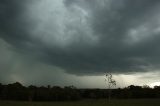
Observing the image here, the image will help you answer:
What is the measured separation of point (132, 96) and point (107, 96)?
40.0 feet

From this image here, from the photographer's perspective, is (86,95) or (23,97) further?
(86,95)

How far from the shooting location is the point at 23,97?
401ft

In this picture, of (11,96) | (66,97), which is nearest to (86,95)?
(66,97)

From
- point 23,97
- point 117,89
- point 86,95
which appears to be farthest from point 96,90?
point 23,97

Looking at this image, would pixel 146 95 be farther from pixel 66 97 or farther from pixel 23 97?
pixel 23 97

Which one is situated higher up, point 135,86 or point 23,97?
point 135,86

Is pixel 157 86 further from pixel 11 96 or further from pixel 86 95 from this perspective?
pixel 11 96

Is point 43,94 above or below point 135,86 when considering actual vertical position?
below

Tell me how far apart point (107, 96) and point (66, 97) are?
76.6 feet

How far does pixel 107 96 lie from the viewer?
135 m

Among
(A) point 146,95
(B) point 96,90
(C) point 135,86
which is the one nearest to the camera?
(A) point 146,95

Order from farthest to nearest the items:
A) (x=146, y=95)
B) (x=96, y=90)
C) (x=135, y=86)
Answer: (x=135, y=86)
(x=96, y=90)
(x=146, y=95)

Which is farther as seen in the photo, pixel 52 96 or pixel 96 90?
pixel 96 90

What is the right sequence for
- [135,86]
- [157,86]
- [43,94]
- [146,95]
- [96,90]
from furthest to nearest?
[135,86] < [157,86] < [96,90] < [146,95] < [43,94]
